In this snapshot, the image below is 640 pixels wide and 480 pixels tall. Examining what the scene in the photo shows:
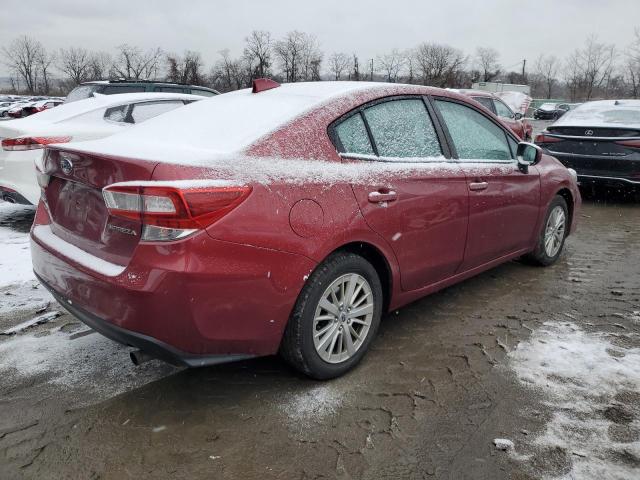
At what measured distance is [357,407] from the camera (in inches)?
104

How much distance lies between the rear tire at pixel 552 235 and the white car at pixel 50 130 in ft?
15.0

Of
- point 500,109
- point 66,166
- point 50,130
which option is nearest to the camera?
point 66,166

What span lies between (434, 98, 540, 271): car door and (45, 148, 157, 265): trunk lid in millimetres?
2100

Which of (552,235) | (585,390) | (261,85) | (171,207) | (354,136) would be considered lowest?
(585,390)

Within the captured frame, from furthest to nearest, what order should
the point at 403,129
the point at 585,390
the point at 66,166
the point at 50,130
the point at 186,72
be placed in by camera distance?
the point at 186,72 → the point at 50,130 → the point at 403,129 → the point at 585,390 → the point at 66,166

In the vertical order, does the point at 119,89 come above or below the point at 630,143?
above

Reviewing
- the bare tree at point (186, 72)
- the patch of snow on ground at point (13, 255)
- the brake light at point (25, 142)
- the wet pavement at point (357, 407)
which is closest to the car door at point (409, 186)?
the wet pavement at point (357, 407)

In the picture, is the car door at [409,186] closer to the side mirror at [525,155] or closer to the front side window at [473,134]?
the front side window at [473,134]

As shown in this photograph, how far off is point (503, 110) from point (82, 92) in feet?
29.4

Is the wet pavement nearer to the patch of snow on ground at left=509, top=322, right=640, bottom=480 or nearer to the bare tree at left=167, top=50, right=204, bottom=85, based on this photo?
the patch of snow on ground at left=509, top=322, right=640, bottom=480

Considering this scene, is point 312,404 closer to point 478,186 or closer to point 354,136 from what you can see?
point 354,136

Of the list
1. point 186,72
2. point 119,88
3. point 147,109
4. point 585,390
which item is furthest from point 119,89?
point 186,72

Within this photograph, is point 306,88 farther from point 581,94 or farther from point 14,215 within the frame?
point 581,94

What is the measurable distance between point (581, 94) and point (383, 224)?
75.2 m
